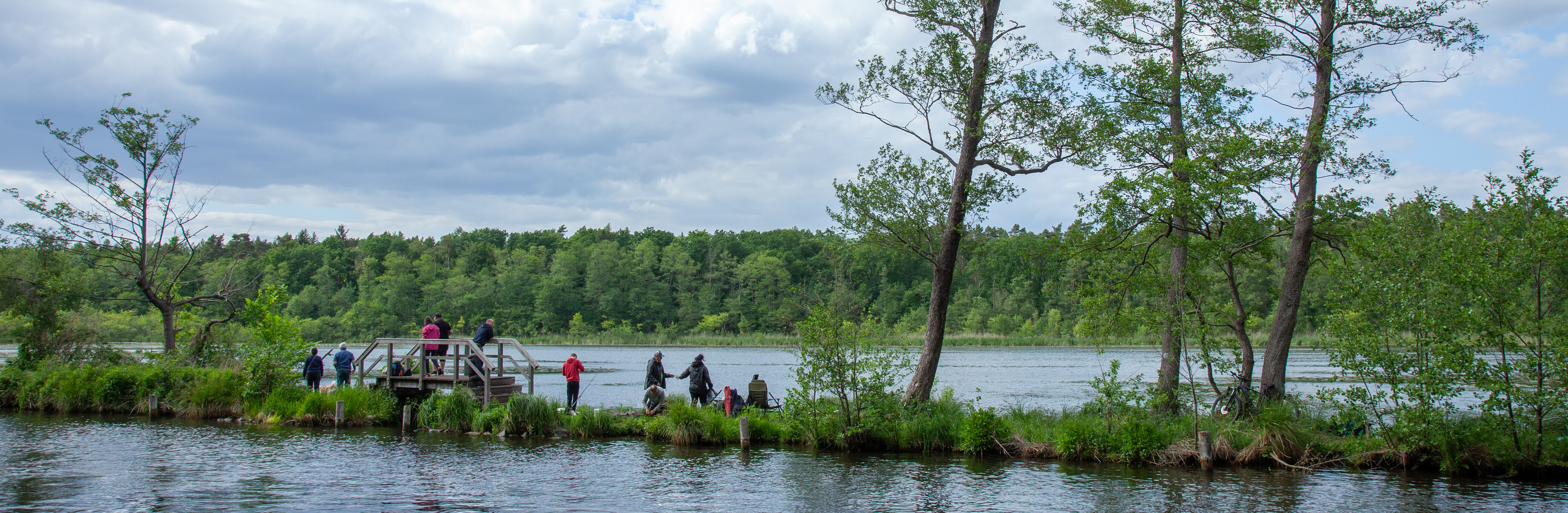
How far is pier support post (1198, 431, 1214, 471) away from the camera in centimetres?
1345

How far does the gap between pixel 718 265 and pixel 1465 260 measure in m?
97.7

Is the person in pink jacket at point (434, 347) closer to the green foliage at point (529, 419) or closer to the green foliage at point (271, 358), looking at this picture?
the green foliage at point (529, 419)

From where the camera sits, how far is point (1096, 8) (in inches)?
731

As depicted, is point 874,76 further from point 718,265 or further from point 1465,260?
point 718,265

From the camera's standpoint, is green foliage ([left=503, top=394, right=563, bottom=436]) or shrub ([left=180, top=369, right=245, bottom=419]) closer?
green foliage ([left=503, top=394, right=563, bottom=436])

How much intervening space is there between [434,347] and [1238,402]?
15.7m

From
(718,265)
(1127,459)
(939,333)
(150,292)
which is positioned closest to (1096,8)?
(939,333)

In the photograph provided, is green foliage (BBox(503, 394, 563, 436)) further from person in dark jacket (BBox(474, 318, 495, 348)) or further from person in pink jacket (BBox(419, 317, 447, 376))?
person in pink jacket (BBox(419, 317, 447, 376))

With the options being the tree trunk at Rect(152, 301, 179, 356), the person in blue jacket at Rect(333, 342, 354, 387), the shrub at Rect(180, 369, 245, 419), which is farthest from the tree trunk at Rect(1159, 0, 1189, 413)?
the tree trunk at Rect(152, 301, 179, 356)

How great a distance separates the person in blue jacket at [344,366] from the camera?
20516mm

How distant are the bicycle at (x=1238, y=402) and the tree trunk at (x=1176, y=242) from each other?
2.25ft

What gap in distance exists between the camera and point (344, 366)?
814 inches

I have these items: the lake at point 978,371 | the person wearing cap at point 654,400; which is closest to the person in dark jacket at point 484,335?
the lake at point 978,371

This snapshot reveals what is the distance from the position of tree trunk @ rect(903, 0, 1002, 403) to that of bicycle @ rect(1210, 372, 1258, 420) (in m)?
4.96
